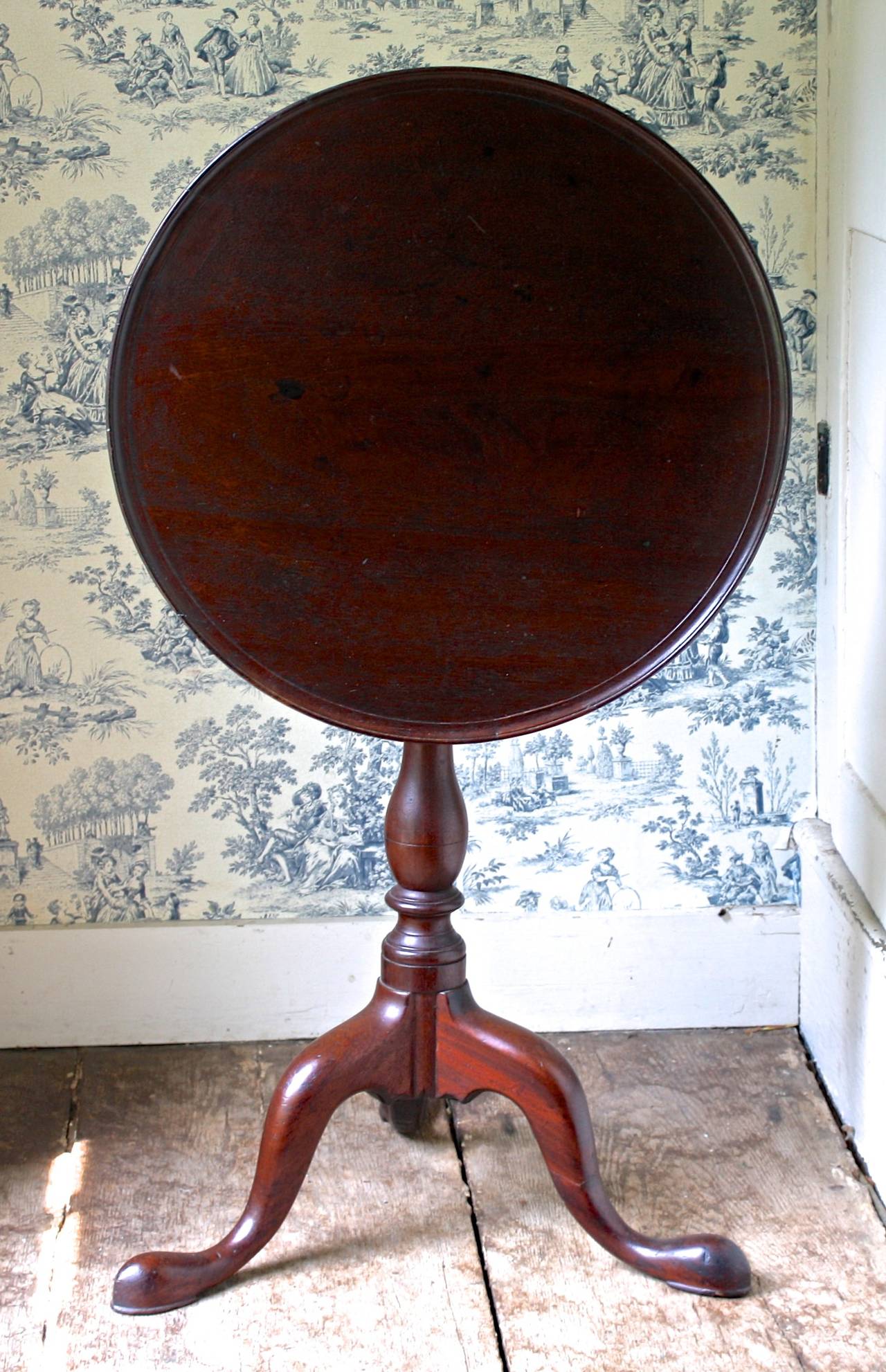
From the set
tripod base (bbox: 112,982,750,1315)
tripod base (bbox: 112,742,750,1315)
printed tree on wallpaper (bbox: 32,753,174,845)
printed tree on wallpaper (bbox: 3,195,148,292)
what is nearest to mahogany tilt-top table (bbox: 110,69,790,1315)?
tripod base (bbox: 112,742,750,1315)

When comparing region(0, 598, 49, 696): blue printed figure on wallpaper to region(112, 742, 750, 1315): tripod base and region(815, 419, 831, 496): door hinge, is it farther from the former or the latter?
region(815, 419, 831, 496): door hinge

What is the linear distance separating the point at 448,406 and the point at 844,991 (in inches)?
36.5

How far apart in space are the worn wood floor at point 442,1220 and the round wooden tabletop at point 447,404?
0.60 metres

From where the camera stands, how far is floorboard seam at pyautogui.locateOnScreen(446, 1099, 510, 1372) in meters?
1.37

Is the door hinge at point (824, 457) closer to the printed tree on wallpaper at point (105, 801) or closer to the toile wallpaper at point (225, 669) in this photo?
the toile wallpaper at point (225, 669)

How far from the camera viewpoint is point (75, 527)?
1.78 m

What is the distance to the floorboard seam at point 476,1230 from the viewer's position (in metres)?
1.37

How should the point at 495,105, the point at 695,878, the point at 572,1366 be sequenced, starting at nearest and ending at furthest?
the point at 495,105
the point at 572,1366
the point at 695,878

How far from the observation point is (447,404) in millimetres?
1230

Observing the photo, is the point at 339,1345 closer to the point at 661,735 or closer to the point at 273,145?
the point at 661,735

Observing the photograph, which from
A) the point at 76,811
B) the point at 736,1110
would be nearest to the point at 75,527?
the point at 76,811

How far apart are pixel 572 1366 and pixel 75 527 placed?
1.13 m

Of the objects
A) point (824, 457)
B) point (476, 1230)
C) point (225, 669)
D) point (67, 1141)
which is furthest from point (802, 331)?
point (67, 1141)

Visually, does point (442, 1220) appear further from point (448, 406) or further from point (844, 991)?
point (448, 406)
